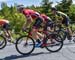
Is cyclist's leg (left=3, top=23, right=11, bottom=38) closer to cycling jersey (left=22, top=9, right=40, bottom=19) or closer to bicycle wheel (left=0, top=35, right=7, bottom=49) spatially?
bicycle wheel (left=0, top=35, right=7, bottom=49)

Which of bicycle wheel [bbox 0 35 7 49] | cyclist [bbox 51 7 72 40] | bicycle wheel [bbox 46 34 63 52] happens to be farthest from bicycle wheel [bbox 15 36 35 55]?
cyclist [bbox 51 7 72 40]

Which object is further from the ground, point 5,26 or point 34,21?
point 34,21

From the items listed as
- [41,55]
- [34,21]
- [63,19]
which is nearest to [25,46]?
[41,55]

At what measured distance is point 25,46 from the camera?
1234 cm

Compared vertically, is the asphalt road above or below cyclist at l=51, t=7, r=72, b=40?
below

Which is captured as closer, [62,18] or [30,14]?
[30,14]

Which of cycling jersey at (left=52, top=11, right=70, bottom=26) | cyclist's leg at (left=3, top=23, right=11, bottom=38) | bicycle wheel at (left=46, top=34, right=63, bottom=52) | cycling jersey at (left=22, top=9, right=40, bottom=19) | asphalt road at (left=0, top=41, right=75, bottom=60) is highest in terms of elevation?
cycling jersey at (left=22, top=9, right=40, bottom=19)

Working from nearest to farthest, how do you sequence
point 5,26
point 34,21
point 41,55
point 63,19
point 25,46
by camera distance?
point 41,55 → point 25,46 → point 34,21 → point 5,26 → point 63,19

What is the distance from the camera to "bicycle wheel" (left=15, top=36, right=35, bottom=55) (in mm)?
12211

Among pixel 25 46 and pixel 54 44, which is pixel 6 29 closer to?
pixel 25 46

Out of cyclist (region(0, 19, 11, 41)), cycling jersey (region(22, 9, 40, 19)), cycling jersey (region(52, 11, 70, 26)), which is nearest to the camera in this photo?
cycling jersey (region(22, 9, 40, 19))

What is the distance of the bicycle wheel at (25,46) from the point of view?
1221cm

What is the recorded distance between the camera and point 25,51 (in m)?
12.3

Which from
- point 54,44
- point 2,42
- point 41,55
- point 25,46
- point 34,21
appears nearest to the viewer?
point 41,55
